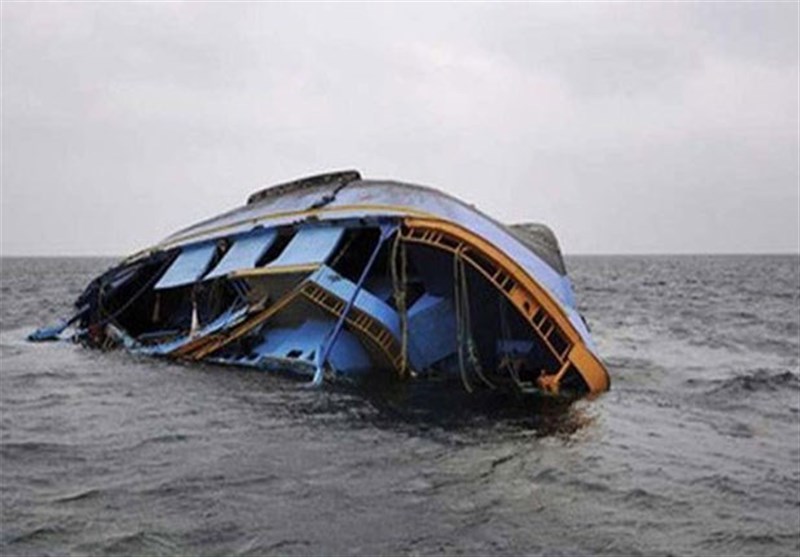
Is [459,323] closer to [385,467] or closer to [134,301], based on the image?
[385,467]

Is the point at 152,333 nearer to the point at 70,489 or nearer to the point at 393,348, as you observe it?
the point at 393,348

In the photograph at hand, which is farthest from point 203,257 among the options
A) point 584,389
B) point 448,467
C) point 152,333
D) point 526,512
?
point 526,512

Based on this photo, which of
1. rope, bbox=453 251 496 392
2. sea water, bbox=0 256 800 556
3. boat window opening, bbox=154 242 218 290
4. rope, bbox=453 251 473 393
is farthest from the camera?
boat window opening, bbox=154 242 218 290

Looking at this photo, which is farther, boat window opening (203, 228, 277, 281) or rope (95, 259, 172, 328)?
rope (95, 259, 172, 328)

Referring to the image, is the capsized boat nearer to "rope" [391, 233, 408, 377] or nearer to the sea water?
"rope" [391, 233, 408, 377]

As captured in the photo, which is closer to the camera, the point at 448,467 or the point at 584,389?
the point at 448,467

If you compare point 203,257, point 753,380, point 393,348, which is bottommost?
point 753,380

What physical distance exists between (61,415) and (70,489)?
4045 mm

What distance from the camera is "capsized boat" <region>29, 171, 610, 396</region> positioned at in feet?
43.8

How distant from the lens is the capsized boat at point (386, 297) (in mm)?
13336

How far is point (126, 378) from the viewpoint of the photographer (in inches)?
576

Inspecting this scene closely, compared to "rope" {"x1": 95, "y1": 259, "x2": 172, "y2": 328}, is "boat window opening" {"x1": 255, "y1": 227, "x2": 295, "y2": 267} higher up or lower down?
higher up

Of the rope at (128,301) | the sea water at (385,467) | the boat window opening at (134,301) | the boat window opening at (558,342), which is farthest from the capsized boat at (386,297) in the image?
the boat window opening at (134,301)

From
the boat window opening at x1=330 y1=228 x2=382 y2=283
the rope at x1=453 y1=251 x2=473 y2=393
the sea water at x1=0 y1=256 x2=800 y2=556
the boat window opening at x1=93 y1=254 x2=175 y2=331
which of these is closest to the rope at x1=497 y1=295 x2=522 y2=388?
the rope at x1=453 y1=251 x2=473 y2=393
